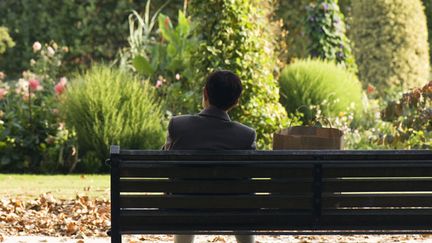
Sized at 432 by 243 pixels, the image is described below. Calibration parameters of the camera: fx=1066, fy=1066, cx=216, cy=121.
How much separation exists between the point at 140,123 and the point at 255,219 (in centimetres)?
591

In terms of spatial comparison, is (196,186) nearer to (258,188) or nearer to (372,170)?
(258,188)

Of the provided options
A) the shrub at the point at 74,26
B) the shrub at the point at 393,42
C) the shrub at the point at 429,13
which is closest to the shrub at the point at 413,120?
the shrub at the point at 393,42

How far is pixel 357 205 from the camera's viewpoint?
5.11 metres

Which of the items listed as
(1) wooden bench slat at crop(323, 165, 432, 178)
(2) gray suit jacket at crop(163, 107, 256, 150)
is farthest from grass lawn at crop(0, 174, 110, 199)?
(1) wooden bench slat at crop(323, 165, 432, 178)

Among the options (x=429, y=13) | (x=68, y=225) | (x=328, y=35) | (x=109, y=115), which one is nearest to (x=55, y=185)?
(x=109, y=115)

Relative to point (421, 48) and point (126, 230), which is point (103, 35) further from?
point (126, 230)

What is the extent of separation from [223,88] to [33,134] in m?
6.19

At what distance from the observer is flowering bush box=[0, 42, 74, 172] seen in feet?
35.6

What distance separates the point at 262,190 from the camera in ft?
16.5

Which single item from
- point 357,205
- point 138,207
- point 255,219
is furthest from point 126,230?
point 357,205

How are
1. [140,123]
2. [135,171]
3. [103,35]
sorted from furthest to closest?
[103,35] → [140,123] → [135,171]

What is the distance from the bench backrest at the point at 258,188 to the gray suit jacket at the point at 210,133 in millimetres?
149

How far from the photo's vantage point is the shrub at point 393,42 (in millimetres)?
15633

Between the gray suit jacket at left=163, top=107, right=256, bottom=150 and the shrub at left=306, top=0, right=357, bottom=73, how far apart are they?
984 centimetres
